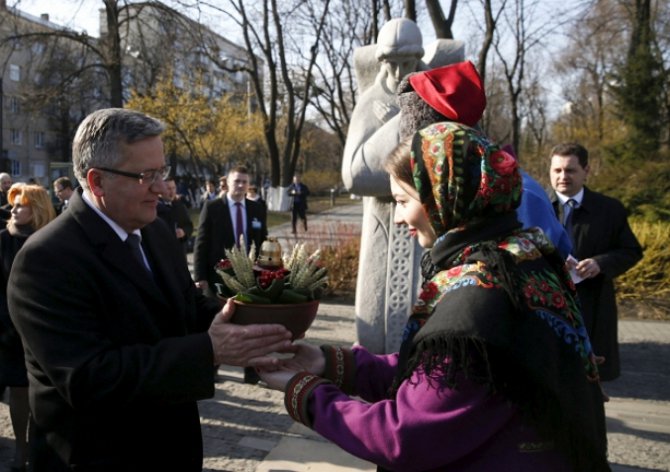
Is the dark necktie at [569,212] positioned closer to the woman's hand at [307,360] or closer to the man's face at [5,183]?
the woman's hand at [307,360]

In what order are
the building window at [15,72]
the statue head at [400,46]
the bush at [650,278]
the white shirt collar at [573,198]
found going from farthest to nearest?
the building window at [15,72]
the bush at [650,278]
the white shirt collar at [573,198]
the statue head at [400,46]

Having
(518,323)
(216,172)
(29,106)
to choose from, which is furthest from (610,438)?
(216,172)

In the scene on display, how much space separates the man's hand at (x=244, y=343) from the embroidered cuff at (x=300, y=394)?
0.16 metres

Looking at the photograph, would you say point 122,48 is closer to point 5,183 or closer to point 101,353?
point 5,183

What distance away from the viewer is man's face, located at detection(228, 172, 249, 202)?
651 centimetres

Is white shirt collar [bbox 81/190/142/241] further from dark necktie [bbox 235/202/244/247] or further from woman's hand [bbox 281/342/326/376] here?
dark necktie [bbox 235/202/244/247]

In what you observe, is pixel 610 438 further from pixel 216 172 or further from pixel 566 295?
pixel 216 172

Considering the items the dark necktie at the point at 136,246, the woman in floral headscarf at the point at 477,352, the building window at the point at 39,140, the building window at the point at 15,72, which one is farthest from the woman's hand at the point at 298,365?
the building window at the point at 39,140

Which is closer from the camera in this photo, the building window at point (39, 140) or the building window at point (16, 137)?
the building window at point (16, 137)

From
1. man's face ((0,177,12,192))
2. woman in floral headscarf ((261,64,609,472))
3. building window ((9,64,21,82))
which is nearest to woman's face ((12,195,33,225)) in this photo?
woman in floral headscarf ((261,64,609,472))

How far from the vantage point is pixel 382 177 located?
462cm

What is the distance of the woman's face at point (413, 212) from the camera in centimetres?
178


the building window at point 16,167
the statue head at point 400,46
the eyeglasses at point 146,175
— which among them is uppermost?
the building window at point 16,167

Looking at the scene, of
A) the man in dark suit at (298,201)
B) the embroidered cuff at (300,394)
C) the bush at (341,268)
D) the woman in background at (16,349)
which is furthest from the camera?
the man in dark suit at (298,201)
